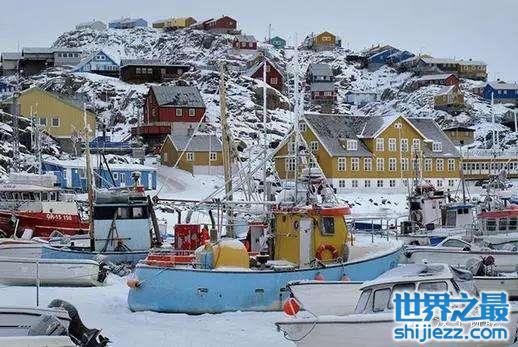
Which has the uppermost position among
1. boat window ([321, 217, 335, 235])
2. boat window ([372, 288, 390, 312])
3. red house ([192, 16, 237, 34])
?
red house ([192, 16, 237, 34])

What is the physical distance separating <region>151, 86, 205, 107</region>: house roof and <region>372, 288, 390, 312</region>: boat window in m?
60.7

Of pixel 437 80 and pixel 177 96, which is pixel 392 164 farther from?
pixel 437 80

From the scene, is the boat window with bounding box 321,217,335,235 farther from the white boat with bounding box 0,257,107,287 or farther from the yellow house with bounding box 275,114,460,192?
the yellow house with bounding box 275,114,460,192

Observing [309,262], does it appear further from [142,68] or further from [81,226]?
[142,68]

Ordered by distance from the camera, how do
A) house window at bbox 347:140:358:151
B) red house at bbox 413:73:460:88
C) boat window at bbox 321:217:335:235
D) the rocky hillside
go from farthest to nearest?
red house at bbox 413:73:460:88 < the rocky hillside < house window at bbox 347:140:358:151 < boat window at bbox 321:217:335:235

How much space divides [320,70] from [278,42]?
26.4m

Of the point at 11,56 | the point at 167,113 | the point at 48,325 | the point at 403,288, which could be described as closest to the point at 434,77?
the point at 167,113

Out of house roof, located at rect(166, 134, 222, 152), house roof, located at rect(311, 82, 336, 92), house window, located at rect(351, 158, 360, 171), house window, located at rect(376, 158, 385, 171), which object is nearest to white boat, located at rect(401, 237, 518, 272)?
house window, located at rect(351, 158, 360, 171)

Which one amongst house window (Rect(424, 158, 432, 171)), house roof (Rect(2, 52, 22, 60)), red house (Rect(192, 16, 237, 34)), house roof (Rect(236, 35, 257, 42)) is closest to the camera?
house window (Rect(424, 158, 432, 171))

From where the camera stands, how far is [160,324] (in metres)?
17.2

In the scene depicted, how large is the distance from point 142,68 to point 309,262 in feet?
234

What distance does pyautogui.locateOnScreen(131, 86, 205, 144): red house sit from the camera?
236ft

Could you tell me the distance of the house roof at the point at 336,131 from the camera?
62500mm

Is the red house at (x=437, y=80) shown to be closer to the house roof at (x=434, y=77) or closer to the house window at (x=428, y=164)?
the house roof at (x=434, y=77)
